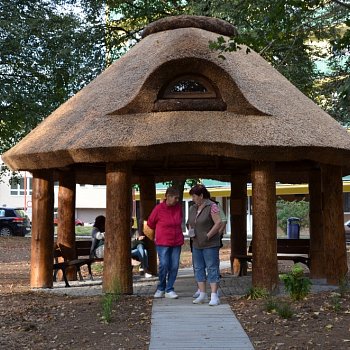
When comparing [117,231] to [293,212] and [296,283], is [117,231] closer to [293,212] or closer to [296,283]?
[296,283]

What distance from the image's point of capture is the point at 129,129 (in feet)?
34.7

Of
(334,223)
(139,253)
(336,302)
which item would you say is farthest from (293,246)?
(336,302)

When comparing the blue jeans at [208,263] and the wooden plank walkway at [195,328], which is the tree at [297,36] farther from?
the wooden plank walkway at [195,328]

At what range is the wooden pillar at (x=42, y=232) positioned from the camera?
40.3 feet

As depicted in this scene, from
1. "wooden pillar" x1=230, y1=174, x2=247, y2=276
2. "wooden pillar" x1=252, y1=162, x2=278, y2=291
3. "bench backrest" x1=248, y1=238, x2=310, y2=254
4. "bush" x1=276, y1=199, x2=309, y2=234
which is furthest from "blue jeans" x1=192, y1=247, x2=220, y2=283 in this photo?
"bush" x1=276, y1=199, x2=309, y2=234

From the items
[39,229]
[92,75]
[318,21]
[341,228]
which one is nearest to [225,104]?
[341,228]

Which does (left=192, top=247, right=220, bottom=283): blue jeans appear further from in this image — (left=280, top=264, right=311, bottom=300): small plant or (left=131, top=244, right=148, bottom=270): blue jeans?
(left=131, top=244, right=148, bottom=270): blue jeans

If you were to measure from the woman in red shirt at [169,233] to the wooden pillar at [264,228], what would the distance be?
4.09ft

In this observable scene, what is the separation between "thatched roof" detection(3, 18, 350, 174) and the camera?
1024 centimetres

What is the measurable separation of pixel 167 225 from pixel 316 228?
4.78 meters

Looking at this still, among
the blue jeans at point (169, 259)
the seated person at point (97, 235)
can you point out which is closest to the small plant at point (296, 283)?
the blue jeans at point (169, 259)

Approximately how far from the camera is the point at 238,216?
1540 centimetres

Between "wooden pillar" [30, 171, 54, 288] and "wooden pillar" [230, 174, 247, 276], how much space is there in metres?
4.65

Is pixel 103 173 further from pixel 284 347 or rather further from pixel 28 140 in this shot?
pixel 284 347
